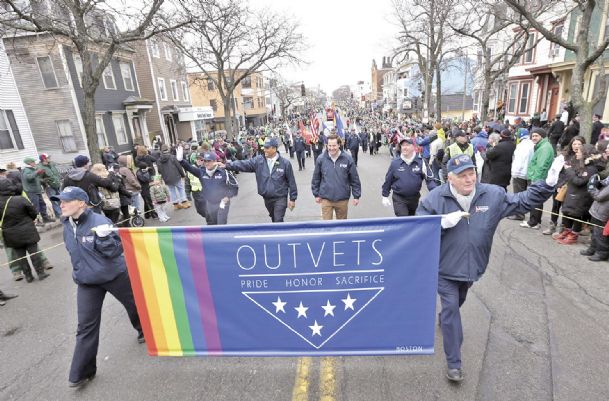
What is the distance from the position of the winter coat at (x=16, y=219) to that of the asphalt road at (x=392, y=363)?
117 centimetres

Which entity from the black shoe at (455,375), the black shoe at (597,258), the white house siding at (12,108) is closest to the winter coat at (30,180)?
the white house siding at (12,108)

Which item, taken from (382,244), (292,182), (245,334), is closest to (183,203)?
(292,182)

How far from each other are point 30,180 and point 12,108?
9928 millimetres

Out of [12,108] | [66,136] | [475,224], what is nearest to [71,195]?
[475,224]

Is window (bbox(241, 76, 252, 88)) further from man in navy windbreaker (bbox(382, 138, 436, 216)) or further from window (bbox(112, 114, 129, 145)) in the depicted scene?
man in navy windbreaker (bbox(382, 138, 436, 216))

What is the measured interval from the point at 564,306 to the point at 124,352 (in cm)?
535

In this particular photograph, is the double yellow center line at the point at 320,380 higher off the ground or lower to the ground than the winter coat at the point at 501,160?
lower

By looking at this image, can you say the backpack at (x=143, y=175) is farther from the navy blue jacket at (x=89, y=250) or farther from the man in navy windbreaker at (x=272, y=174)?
the navy blue jacket at (x=89, y=250)

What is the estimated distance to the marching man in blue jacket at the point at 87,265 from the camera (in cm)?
327

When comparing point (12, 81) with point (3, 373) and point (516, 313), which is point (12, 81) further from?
point (516, 313)

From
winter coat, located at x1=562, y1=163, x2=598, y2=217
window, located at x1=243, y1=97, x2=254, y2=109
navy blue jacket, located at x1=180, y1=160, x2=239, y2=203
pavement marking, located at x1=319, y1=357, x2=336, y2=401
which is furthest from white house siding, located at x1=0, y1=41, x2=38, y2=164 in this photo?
window, located at x1=243, y1=97, x2=254, y2=109

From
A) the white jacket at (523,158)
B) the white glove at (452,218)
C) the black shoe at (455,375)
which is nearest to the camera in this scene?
the white glove at (452,218)

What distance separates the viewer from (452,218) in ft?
9.28

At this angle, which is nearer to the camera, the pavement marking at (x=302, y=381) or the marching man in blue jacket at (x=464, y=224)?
the marching man in blue jacket at (x=464, y=224)
